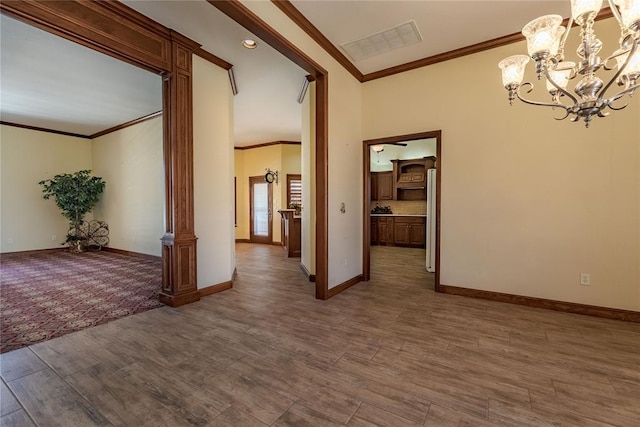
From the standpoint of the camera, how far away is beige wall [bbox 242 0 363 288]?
3717mm

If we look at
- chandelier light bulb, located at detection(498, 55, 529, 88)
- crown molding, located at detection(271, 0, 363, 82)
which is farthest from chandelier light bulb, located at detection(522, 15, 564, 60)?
crown molding, located at detection(271, 0, 363, 82)

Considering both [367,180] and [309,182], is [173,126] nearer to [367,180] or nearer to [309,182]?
[309,182]

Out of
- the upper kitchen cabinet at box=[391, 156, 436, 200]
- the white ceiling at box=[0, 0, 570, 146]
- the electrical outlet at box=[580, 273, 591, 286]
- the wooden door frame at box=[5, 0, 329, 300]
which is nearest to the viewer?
the wooden door frame at box=[5, 0, 329, 300]

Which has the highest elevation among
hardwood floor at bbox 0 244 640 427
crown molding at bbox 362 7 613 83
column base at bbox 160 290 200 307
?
crown molding at bbox 362 7 613 83

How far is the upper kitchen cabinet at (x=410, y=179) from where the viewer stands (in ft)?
27.5

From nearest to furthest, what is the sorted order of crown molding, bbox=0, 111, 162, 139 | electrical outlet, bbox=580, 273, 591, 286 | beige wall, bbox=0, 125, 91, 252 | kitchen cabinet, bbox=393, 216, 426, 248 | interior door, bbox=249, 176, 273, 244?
electrical outlet, bbox=580, 273, 591, 286 < crown molding, bbox=0, 111, 162, 139 < beige wall, bbox=0, 125, 91, 252 < kitchen cabinet, bbox=393, 216, 426, 248 < interior door, bbox=249, 176, 273, 244

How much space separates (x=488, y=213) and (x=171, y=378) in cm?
379

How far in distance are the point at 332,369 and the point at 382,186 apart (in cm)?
755

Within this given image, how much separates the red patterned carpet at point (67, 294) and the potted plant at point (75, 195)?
4.11ft

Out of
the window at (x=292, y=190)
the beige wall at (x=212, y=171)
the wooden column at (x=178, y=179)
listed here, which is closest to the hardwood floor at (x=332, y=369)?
the wooden column at (x=178, y=179)

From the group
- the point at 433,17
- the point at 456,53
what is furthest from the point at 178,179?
the point at 456,53

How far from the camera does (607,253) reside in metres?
3.02

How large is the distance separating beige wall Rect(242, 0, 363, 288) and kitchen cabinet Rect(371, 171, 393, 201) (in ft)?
15.4

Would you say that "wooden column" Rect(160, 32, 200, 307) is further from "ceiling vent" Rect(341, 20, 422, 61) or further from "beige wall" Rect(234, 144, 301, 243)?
"beige wall" Rect(234, 144, 301, 243)
